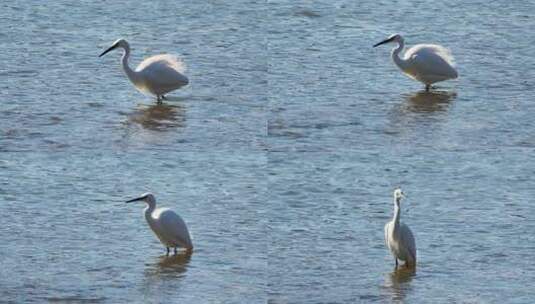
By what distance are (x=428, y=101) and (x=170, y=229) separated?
14.1 feet

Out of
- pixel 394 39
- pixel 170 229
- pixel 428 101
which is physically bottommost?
pixel 170 229

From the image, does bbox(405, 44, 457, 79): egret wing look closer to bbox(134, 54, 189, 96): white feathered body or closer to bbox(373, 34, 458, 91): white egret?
bbox(373, 34, 458, 91): white egret

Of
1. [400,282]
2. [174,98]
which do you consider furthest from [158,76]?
[400,282]

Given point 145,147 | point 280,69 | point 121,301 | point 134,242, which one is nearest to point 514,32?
point 280,69

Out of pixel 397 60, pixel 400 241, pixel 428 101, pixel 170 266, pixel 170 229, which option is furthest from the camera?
pixel 397 60

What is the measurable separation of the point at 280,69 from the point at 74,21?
3643 mm

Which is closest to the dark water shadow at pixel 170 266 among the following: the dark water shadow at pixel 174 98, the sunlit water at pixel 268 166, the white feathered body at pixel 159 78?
the sunlit water at pixel 268 166

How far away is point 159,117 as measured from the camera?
1614 centimetres

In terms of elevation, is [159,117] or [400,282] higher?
[159,117]

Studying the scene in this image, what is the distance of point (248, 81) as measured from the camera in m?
17.3

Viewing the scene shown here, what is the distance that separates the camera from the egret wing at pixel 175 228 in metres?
13.3

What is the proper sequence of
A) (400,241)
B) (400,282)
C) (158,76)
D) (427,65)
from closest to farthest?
1. (400,282)
2. (400,241)
3. (158,76)
4. (427,65)

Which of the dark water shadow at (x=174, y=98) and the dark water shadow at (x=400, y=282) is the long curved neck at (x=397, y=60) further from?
the dark water shadow at (x=400, y=282)

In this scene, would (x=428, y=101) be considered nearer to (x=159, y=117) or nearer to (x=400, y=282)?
(x=159, y=117)
